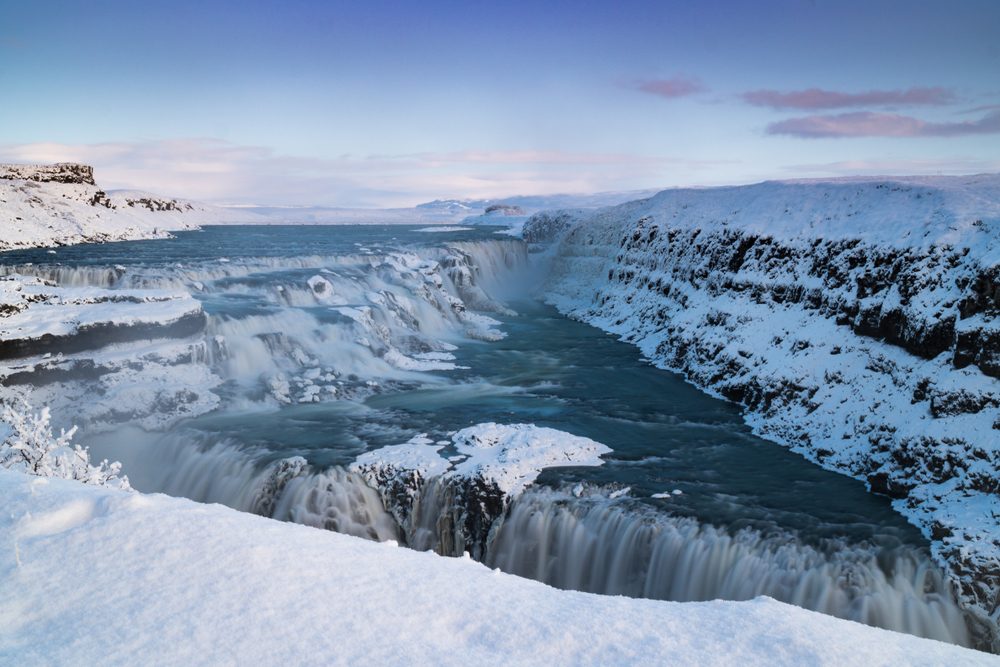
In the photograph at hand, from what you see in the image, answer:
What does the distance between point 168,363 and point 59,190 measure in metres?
49.0

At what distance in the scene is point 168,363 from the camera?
19.9 metres

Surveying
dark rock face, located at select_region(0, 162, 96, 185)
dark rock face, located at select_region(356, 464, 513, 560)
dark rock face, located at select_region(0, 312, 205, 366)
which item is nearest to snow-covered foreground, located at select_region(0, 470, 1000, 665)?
dark rock face, located at select_region(356, 464, 513, 560)

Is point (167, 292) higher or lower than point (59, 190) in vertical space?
lower

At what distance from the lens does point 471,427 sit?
667 inches

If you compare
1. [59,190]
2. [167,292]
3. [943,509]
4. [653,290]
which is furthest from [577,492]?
[59,190]

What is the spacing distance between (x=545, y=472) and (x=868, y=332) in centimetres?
1082

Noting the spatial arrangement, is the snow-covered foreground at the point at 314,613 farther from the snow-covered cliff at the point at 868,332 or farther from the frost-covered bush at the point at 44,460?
the snow-covered cliff at the point at 868,332

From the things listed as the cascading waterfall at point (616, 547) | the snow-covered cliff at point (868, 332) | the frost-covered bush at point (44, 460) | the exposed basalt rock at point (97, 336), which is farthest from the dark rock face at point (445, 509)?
the exposed basalt rock at point (97, 336)

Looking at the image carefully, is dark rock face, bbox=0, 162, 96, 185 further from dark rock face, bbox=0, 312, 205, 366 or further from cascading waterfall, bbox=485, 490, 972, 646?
cascading waterfall, bbox=485, 490, 972, 646

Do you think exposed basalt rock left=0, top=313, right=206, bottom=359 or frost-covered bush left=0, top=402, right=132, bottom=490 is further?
exposed basalt rock left=0, top=313, right=206, bottom=359

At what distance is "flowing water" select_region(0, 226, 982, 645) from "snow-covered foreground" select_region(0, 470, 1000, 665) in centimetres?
734

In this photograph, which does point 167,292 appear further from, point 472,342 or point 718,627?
point 718,627

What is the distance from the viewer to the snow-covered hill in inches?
1786

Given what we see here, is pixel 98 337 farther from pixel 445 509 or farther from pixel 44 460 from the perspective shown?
pixel 445 509
